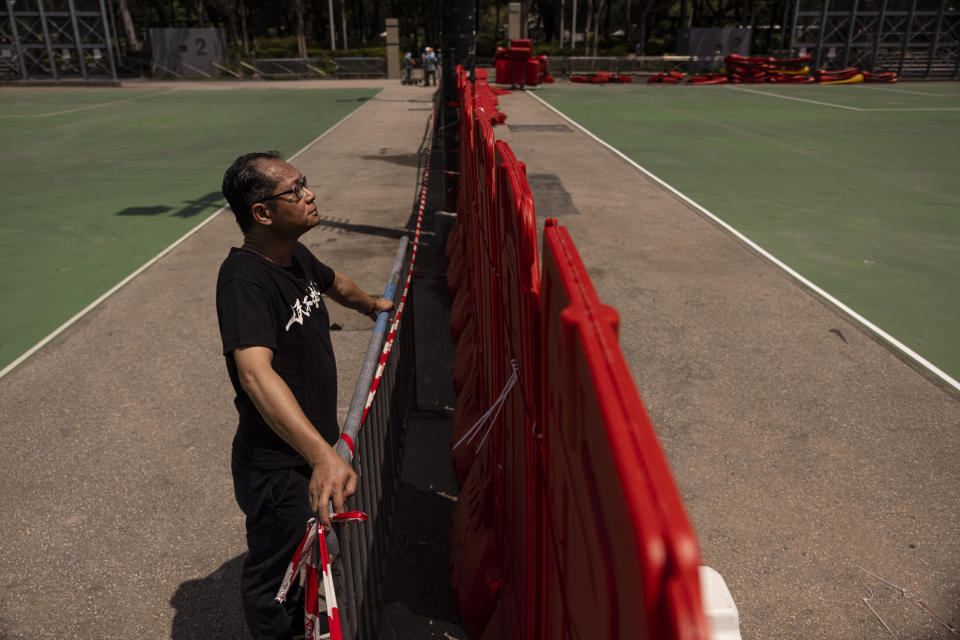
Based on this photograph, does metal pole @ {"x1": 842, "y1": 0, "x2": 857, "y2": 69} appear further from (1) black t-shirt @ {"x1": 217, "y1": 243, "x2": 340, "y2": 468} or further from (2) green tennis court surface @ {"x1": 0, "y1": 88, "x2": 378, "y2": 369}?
(1) black t-shirt @ {"x1": 217, "y1": 243, "x2": 340, "y2": 468}

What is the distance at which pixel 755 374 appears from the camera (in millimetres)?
5926

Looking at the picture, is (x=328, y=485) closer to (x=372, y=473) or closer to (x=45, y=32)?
(x=372, y=473)

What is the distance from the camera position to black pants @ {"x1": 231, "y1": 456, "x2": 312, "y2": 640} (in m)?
2.86

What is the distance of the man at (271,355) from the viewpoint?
2.65 metres

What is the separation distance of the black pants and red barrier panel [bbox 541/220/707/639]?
134 cm

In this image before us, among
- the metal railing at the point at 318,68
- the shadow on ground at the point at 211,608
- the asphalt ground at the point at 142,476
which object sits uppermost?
the metal railing at the point at 318,68

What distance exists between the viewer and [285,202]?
9.44ft

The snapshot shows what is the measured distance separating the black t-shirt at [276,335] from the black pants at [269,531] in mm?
72

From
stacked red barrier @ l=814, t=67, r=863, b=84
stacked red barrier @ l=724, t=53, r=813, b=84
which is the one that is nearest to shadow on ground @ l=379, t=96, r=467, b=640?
stacked red barrier @ l=724, t=53, r=813, b=84

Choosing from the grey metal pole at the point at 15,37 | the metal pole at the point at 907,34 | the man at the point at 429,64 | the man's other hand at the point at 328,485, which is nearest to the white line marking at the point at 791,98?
the metal pole at the point at 907,34

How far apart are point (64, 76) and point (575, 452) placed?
49.6 metres

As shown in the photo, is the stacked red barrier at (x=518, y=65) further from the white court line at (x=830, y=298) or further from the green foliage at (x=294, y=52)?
the white court line at (x=830, y=298)

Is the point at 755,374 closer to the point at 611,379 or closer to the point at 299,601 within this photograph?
the point at 299,601

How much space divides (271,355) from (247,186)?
0.73m
